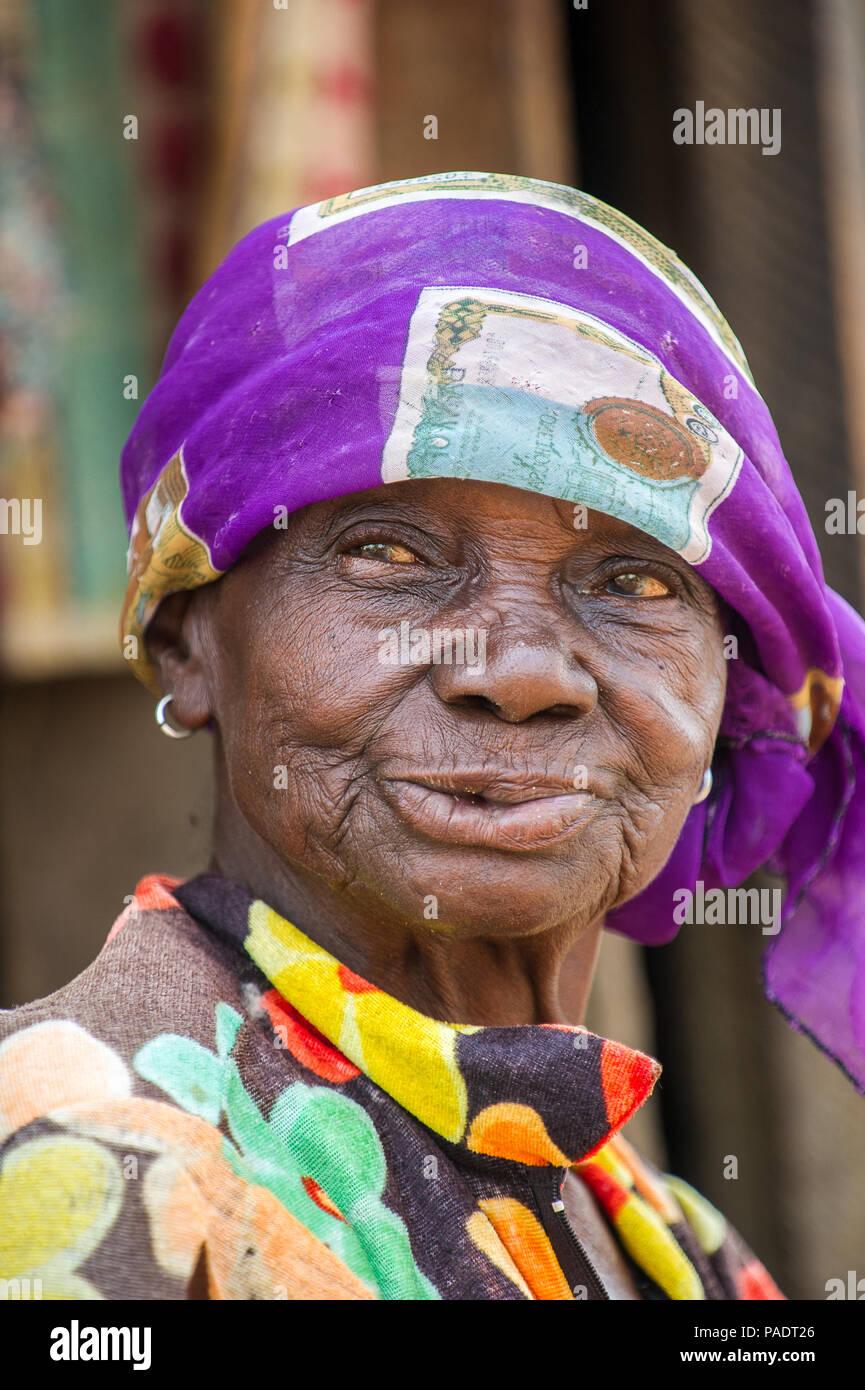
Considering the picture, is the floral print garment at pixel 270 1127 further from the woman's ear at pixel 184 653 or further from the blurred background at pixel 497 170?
the blurred background at pixel 497 170

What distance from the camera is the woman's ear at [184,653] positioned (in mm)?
1809

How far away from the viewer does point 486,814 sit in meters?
1.54

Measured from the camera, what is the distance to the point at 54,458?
3.85m

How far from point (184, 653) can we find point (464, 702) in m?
0.47

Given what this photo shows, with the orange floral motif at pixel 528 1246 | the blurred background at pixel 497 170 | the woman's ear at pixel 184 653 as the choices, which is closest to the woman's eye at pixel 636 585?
the woman's ear at pixel 184 653

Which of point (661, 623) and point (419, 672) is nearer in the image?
point (419, 672)

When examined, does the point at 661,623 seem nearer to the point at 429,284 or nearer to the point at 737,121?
the point at 429,284

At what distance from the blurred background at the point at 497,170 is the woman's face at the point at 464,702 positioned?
6.79 ft

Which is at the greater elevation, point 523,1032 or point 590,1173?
point 523,1032

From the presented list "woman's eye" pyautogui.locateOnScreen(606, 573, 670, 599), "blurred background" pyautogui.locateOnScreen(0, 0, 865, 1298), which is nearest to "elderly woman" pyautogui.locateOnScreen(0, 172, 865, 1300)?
"woman's eye" pyautogui.locateOnScreen(606, 573, 670, 599)
